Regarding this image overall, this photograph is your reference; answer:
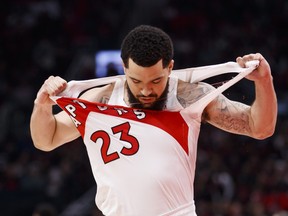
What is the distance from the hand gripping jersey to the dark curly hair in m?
0.28

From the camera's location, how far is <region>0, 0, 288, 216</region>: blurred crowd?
9.64 m

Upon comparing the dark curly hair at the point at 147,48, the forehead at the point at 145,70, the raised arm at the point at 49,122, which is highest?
the dark curly hair at the point at 147,48

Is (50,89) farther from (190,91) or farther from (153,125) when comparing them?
(190,91)

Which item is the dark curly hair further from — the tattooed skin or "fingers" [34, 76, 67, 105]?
"fingers" [34, 76, 67, 105]

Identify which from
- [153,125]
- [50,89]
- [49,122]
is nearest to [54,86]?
[50,89]

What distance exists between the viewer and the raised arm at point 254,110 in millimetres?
3240

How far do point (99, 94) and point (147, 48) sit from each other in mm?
561

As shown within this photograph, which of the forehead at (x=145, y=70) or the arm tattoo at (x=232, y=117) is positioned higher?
the forehead at (x=145, y=70)

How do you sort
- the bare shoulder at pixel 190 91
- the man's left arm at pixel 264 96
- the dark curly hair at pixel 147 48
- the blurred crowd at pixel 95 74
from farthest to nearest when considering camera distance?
1. the blurred crowd at pixel 95 74
2. the bare shoulder at pixel 190 91
3. the man's left arm at pixel 264 96
4. the dark curly hair at pixel 147 48

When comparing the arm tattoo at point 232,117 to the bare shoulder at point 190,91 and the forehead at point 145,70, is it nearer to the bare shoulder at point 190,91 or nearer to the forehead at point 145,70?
the bare shoulder at point 190,91

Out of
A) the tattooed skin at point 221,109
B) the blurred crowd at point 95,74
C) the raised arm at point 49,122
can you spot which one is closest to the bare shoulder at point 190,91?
the tattooed skin at point 221,109

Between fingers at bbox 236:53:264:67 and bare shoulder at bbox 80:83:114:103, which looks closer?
fingers at bbox 236:53:264:67

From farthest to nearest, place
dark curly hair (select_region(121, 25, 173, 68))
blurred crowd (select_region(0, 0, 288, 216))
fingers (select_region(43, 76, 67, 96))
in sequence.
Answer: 1. blurred crowd (select_region(0, 0, 288, 216))
2. fingers (select_region(43, 76, 67, 96))
3. dark curly hair (select_region(121, 25, 173, 68))

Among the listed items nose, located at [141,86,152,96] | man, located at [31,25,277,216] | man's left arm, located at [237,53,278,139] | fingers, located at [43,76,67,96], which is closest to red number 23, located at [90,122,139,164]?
man, located at [31,25,277,216]
